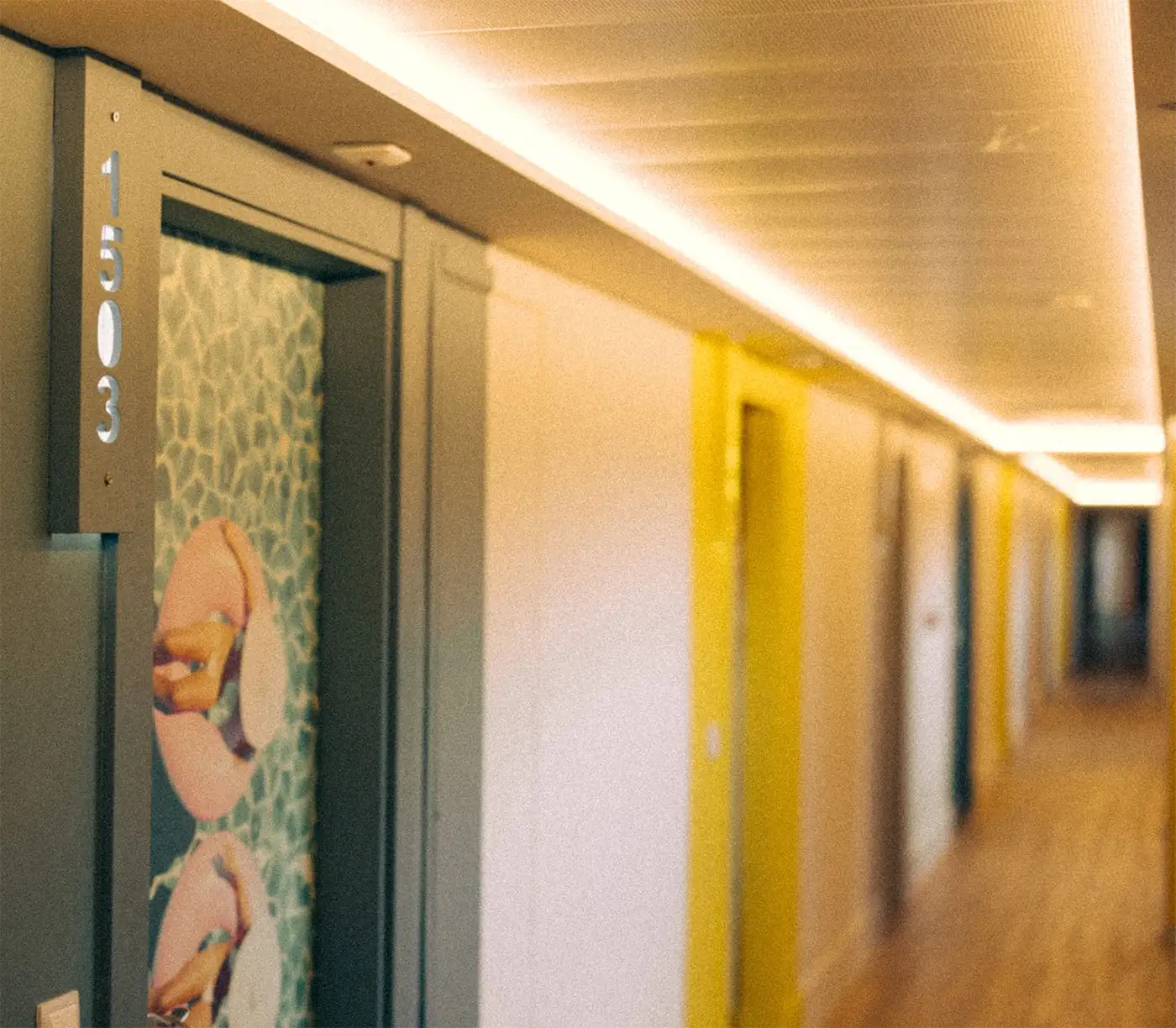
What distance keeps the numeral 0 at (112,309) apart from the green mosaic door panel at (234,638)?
472mm

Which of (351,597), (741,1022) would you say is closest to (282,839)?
(351,597)

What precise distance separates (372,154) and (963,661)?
31.6 ft

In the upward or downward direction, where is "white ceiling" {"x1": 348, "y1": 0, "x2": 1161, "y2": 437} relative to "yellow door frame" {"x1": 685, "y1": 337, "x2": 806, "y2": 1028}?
upward

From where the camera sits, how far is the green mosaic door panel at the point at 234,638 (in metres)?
2.56

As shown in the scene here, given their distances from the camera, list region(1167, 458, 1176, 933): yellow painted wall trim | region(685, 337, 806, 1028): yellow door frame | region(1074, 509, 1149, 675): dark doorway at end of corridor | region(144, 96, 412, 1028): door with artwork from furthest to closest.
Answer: region(1074, 509, 1149, 675): dark doorway at end of corridor < region(1167, 458, 1176, 933): yellow painted wall trim < region(685, 337, 806, 1028): yellow door frame < region(144, 96, 412, 1028): door with artwork

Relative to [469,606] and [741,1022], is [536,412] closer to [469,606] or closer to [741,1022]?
[469,606]

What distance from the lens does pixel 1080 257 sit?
3.76 m

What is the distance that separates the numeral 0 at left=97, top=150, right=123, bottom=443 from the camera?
2016mm

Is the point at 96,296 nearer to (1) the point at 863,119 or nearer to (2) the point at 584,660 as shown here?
(1) the point at 863,119

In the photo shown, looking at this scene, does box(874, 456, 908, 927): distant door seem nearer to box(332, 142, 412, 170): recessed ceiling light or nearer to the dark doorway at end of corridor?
box(332, 142, 412, 170): recessed ceiling light

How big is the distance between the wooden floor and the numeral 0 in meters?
5.24

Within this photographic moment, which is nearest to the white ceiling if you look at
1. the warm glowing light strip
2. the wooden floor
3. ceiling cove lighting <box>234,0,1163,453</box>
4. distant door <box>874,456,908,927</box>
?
ceiling cove lighting <box>234,0,1163,453</box>

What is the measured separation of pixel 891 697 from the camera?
8.35 m

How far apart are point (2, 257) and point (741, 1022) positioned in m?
4.91
